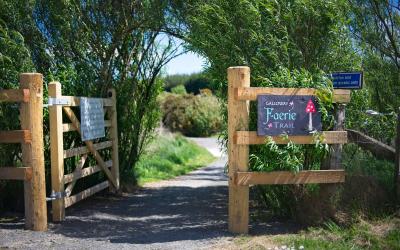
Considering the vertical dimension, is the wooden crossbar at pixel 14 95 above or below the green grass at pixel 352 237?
above

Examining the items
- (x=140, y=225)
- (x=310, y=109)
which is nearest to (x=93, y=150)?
(x=140, y=225)

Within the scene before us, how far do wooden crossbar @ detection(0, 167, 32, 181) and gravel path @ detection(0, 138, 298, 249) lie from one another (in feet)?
2.27

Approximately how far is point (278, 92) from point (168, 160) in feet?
36.7

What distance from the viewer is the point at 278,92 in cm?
629

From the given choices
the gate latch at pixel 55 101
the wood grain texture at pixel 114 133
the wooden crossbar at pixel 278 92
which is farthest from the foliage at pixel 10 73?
the wooden crossbar at pixel 278 92

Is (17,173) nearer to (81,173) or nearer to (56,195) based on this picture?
(56,195)

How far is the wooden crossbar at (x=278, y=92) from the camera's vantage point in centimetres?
623

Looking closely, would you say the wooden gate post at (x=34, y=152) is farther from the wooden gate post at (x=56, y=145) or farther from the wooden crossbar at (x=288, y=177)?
the wooden crossbar at (x=288, y=177)

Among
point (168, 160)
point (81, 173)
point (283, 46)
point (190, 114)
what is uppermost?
point (283, 46)

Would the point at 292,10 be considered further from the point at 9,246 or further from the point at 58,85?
the point at 9,246

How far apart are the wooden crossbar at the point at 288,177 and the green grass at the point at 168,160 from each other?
6022mm

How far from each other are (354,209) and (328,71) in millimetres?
1872

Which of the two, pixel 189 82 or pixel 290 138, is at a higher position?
pixel 189 82

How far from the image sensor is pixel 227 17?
7133 millimetres
